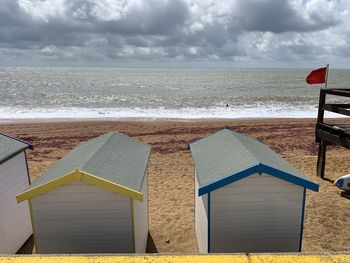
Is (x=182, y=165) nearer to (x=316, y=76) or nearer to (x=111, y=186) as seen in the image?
(x=316, y=76)

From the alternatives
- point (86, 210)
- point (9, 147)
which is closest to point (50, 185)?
point (86, 210)

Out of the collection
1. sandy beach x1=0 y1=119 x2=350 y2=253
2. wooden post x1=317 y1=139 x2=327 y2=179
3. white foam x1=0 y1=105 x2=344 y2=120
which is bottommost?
white foam x1=0 y1=105 x2=344 y2=120

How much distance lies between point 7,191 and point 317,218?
329 inches

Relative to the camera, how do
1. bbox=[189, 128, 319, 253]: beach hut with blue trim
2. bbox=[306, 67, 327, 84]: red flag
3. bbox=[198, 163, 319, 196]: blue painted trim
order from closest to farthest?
1. bbox=[198, 163, 319, 196]: blue painted trim
2. bbox=[189, 128, 319, 253]: beach hut with blue trim
3. bbox=[306, 67, 327, 84]: red flag

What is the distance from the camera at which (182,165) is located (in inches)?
571

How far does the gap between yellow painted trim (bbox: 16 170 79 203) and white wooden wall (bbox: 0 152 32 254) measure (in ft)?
6.34

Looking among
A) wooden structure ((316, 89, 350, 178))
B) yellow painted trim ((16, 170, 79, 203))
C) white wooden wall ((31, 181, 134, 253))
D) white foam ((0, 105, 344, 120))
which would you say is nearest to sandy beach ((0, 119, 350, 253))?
wooden structure ((316, 89, 350, 178))

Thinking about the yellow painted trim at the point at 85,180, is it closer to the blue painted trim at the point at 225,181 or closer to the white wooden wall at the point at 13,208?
the blue painted trim at the point at 225,181

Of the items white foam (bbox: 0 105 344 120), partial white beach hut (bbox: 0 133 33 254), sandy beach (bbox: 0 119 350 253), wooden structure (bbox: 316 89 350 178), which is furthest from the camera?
white foam (bbox: 0 105 344 120)

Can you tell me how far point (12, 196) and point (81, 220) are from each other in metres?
2.78

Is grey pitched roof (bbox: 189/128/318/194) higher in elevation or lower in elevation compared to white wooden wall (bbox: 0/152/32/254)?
higher

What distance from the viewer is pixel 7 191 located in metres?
7.32

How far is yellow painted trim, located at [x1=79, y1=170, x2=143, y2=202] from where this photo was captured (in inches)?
216

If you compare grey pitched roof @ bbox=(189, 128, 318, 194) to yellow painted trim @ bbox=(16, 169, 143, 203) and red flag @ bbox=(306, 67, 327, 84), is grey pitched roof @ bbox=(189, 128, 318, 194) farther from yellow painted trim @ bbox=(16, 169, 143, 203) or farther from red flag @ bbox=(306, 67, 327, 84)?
red flag @ bbox=(306, 67, 327, 84)
